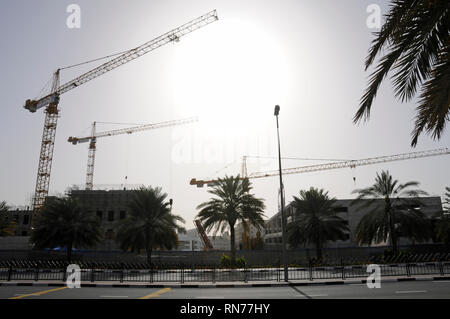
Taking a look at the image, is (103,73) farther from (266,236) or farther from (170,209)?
(266,236)

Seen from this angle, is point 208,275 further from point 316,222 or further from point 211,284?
point 316,222

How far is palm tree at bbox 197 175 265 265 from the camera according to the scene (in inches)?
1271

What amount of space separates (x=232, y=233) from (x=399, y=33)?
91.9ft

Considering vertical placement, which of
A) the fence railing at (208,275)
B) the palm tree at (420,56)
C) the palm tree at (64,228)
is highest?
the palm tree at (420,56)

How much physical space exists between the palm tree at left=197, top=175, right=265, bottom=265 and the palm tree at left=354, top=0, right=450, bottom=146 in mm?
25705

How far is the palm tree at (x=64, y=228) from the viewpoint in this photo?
32.8 metres

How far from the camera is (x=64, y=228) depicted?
3284 cm

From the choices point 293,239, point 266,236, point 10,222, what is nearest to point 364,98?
point 293,239

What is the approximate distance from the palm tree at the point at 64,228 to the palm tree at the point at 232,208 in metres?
12.7

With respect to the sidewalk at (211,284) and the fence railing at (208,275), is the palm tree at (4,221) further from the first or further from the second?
the sidewalk at (211,284)

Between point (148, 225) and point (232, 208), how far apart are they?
8862 mm

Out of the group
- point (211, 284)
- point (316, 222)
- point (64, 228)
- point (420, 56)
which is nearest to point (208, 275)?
point (211, 284)

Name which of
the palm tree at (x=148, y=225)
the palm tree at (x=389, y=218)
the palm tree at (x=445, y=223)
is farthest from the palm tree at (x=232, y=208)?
the palm tree at (x=445, y=223)

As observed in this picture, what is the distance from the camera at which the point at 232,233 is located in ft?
106
